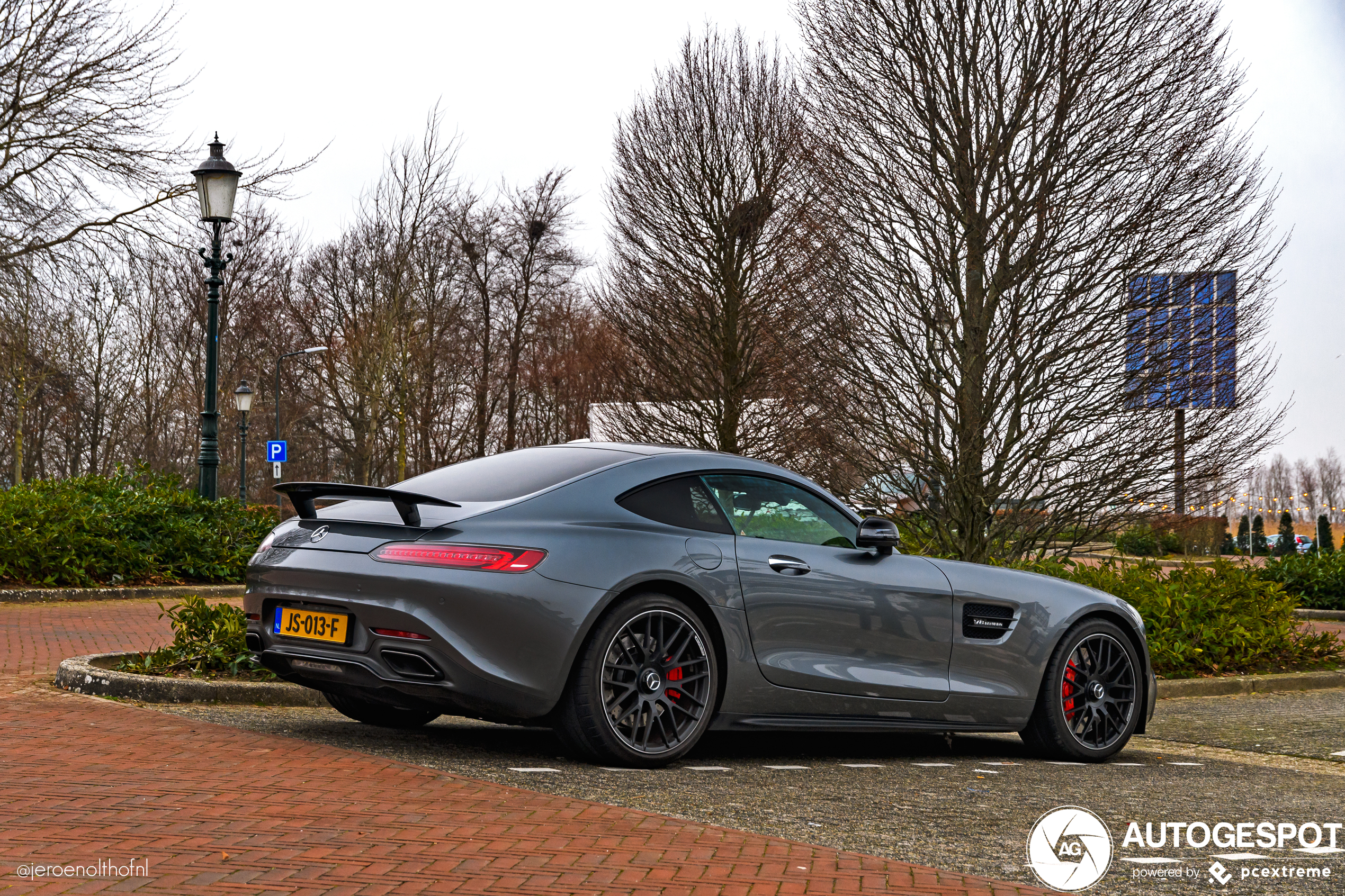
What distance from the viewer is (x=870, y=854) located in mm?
4031

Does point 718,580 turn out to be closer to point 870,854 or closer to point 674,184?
point 870,854

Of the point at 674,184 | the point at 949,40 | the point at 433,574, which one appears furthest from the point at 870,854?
the point at 674,184

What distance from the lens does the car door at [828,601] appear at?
5.65 meters

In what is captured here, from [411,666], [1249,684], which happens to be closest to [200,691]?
[411,666]

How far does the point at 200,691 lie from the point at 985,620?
13.5ft

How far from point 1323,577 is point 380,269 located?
85.0 ft

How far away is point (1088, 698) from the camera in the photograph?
6.61 m

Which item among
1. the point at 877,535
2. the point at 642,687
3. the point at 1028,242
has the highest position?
the point at 1028,242

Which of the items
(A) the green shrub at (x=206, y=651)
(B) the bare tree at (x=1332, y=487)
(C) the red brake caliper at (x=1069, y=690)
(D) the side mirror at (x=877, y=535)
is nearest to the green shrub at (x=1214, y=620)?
(C) the red brake caliper at (x=1069, y=690)

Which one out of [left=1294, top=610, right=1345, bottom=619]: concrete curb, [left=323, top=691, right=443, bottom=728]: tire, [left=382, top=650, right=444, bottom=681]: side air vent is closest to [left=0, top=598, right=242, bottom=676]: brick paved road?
[left=323, top=691, right=443, bottom=728]: tire

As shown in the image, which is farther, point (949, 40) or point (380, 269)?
point (380, 269)

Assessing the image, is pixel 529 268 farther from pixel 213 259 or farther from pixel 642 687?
pixel 642 687

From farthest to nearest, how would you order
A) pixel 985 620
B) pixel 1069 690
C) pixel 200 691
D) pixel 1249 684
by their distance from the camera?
pixel 1249 684 → pixel 200 691 → pixel 1069 690 → pixel 985 620

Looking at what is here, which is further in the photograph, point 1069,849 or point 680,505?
point 680,505
